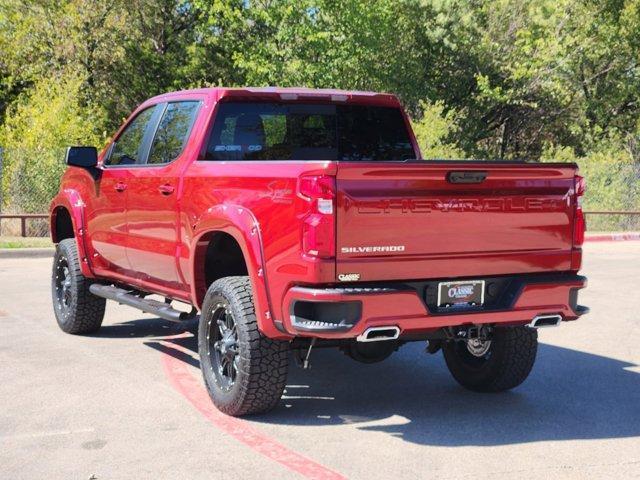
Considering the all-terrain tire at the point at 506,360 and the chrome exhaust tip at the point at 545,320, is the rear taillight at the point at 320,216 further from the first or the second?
the all-terrain tire at the point at 506,360

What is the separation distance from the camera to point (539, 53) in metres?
37.2

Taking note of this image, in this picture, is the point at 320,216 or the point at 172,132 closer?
the point at 320,216

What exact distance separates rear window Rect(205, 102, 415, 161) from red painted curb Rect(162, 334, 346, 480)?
1655 mm

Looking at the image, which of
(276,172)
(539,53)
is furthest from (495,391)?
(539,53)

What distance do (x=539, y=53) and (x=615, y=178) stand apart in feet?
38.1

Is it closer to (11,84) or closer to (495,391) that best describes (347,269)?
(495,391)

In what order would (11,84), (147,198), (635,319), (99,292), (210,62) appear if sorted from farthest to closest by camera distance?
(210,62)
(11,84)
(635,319)
(99,292)
(147,198)

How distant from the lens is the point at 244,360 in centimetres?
572

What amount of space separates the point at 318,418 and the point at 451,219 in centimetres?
154

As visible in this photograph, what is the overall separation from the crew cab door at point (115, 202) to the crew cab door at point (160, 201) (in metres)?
0.16

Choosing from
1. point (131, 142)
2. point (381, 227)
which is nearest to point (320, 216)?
point (381, 227)

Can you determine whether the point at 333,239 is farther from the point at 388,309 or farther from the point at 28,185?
the point at 28,185

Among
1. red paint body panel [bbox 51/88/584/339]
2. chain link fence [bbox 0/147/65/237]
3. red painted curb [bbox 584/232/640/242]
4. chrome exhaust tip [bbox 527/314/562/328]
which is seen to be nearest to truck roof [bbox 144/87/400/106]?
red paint body panel [bbox 51/88/584/339]

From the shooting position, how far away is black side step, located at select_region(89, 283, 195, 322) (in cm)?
675
